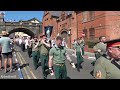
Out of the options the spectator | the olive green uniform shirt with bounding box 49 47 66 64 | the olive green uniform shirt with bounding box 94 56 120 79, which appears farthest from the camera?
the spectator

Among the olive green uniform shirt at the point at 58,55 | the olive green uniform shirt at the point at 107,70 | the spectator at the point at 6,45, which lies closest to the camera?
the olive green uniform shirt at the point at 107,70

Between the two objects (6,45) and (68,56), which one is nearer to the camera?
(68,56)

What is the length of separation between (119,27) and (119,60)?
16.2 metres

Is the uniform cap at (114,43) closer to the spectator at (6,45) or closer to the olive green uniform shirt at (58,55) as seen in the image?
the olive green uniform shirt at (58,55)

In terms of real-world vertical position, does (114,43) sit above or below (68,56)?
above

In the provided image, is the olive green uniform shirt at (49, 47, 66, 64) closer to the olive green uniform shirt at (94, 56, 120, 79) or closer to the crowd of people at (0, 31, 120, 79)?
the crowd of people at (0, 31, 120, 79)

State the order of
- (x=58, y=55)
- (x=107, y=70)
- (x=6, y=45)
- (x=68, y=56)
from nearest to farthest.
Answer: (x=107, y=70)
(x=58, y=55)
(x=68, y=56)
(x=6, y=45)

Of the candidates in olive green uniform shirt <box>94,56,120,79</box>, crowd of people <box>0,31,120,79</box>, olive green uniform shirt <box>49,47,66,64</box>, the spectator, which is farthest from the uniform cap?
the spectator

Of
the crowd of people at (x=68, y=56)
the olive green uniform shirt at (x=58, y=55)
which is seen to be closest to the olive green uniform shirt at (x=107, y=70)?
the crowd of people at (x=68, y=56)

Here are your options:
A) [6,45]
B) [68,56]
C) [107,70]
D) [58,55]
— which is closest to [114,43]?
[107,70]

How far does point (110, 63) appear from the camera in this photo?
2959 millimetres

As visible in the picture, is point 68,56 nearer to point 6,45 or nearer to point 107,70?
point 6,45
